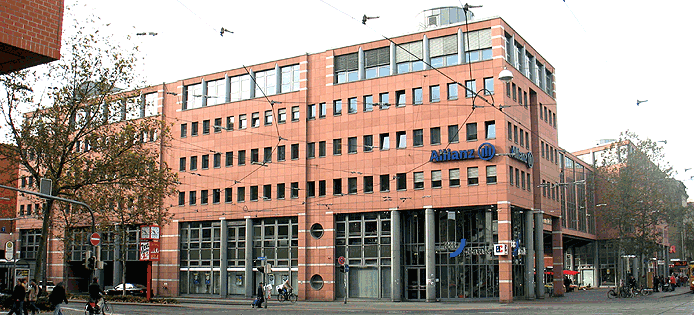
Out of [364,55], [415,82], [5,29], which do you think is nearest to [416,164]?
[415,82]

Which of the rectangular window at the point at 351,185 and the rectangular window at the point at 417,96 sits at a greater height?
the rectangular window at the point at 417,96

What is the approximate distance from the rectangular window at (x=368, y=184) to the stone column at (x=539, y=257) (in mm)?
12978

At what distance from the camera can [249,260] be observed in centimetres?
5747

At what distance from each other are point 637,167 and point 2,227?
206 ft

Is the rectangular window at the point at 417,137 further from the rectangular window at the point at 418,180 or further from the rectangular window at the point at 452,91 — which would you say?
the rectangular window at the point at 452,91


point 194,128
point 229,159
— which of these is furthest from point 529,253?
point 194,128

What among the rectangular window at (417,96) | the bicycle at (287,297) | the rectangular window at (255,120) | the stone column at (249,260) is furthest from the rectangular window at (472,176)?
the stone column at (249,260)

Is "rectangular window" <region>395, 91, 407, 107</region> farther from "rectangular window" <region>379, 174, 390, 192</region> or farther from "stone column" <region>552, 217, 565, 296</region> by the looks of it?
"stone column" <region>552, 217, 565, 296</region>

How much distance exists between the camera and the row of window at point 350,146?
159 feet

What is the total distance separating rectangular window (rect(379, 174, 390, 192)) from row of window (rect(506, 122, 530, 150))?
9298 millimetres

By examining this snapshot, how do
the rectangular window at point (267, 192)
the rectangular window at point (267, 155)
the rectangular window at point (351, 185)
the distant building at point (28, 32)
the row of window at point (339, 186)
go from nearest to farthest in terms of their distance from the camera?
the distant building at point (28, 32)
the row of window at point (339, 186)
the rectangular window at point (351, 185)
the rectangular window at point (267, 192)
the rectangular window at point (267, 155)

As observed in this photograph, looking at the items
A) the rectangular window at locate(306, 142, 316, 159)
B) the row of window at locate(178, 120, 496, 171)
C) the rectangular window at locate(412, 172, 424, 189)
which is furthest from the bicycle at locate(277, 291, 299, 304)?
the rectangular window at locate(412, 172, 424, 189)

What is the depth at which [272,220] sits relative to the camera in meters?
57.4

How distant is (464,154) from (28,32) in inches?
1553
